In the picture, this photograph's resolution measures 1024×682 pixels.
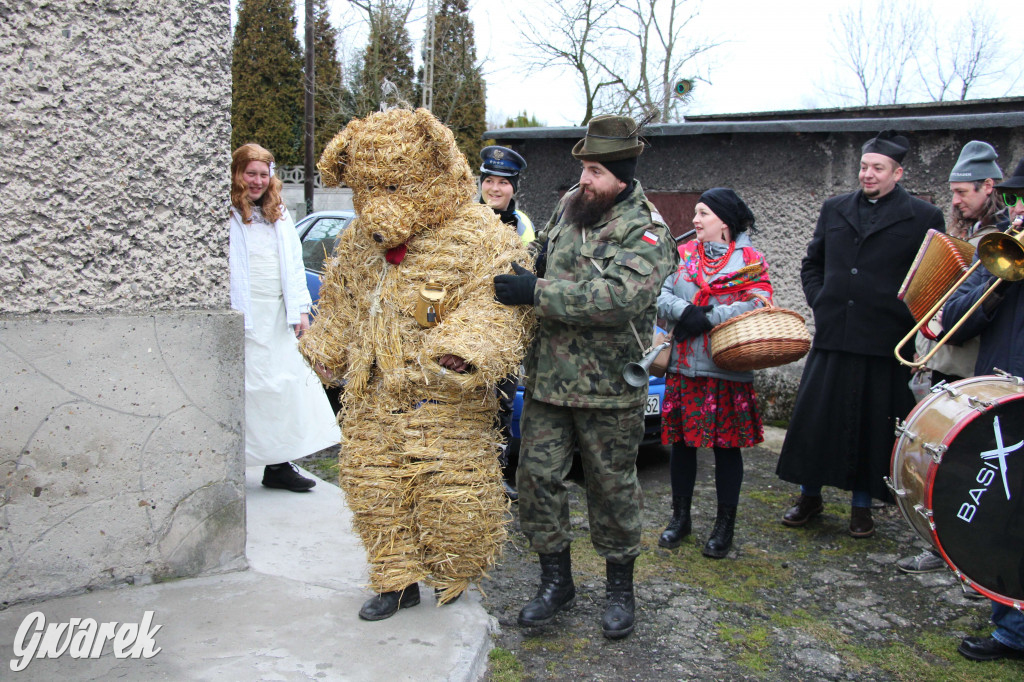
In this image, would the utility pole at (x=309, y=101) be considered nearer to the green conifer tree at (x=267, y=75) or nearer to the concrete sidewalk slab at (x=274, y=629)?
the green conifer tree at (x=267, y=75)

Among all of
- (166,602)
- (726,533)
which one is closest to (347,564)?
(166,602)

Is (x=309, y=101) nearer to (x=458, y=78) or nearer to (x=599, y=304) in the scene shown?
(x=458, y=78)

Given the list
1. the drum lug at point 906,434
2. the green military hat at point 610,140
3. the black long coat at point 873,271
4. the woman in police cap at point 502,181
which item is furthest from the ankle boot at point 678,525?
the green military hat at point 610,140

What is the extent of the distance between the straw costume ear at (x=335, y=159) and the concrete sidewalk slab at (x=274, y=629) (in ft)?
5.44

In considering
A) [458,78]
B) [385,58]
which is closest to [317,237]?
[385,58]

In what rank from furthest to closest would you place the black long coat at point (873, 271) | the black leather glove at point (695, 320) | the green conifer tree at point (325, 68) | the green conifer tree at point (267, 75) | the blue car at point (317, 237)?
the green conifer tree at point (267, 75) → the green conifer tree at point (325, 68) → the blue car at point (317, 237) → the black long coat at point (873, 271) → the black leather glove at point (695, 320)

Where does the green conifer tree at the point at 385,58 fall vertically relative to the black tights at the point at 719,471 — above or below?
above

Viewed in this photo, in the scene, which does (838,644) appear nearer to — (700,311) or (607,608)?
(607,608)

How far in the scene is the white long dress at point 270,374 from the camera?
175 inches

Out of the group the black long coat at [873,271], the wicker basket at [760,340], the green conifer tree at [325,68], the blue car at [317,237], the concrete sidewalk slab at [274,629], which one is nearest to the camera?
the concrete sidewalk slab at [274,629]

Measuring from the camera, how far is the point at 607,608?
3445 millimetres

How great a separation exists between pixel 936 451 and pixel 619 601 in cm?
136

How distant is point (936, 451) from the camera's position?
2920mm

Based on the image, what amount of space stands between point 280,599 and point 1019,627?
2.91 meters
